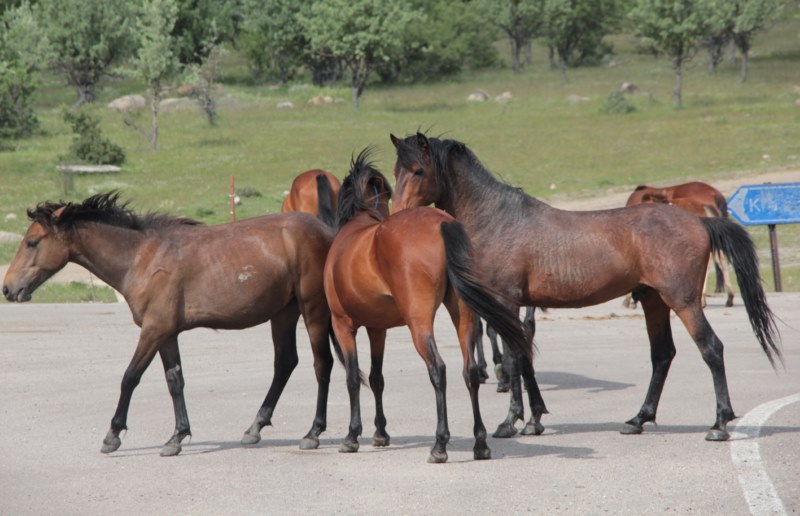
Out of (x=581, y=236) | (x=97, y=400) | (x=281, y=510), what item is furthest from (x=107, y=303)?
(x=281, y=510)

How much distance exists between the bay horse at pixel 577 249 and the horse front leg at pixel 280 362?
1.35 meters

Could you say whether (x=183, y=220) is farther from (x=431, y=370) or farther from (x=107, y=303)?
(x=107, y=303)

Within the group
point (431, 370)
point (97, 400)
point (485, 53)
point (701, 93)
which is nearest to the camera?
point (431, 370)

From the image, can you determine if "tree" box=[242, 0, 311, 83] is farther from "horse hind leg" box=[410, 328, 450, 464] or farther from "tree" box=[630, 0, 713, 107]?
"horse hind leg" box=[410, 328, 450, 464]

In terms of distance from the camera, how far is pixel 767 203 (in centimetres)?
2122

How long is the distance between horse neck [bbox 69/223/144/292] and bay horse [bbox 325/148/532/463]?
161cm

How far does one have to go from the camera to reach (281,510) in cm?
663

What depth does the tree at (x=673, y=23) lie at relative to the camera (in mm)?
61844

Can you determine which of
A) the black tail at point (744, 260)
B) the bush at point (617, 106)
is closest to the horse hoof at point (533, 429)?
the black tail at point (744, 260)

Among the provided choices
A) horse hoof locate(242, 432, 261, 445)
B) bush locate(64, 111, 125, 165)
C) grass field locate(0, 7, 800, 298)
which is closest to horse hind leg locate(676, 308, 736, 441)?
horse hoof locate(242, 432, 261, 445)

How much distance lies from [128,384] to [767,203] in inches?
614

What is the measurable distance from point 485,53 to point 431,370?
3386 inches

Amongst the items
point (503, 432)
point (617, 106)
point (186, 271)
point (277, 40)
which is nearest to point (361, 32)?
point (277, 40)

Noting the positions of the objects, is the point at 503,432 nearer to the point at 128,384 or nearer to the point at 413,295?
the point at 413,295
